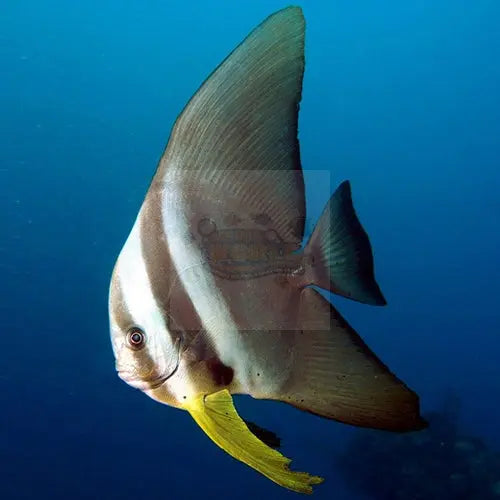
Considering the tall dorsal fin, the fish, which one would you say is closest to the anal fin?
the fish

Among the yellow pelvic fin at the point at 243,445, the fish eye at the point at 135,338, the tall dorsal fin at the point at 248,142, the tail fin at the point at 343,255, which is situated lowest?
the yellow pelvic fin at the point at 243,445

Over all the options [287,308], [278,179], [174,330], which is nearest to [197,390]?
[174,330]

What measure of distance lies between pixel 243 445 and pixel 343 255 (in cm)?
34

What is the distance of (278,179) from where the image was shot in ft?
3.18

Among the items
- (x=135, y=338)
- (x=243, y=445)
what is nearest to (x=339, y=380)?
(x=243, y=445)

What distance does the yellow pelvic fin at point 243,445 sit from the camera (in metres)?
0.82

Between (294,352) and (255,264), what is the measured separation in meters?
0.16

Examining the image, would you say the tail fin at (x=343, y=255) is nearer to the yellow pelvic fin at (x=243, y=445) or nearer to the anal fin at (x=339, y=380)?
the anal fin at (x=339, y=380)

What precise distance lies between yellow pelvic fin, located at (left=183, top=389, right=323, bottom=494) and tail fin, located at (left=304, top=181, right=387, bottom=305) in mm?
256

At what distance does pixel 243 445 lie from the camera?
0.83 meters

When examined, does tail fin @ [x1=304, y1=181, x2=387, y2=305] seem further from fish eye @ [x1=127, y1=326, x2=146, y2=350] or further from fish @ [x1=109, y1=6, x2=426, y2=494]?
fish eye @ [x1=127, y1=326, x2=146, y2=350]

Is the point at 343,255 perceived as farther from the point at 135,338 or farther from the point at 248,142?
the point at 135,338

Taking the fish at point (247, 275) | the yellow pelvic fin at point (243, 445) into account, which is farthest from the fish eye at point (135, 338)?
the yellow pelvic fin at point (243, 445)

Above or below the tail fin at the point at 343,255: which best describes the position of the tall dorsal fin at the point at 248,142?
above
